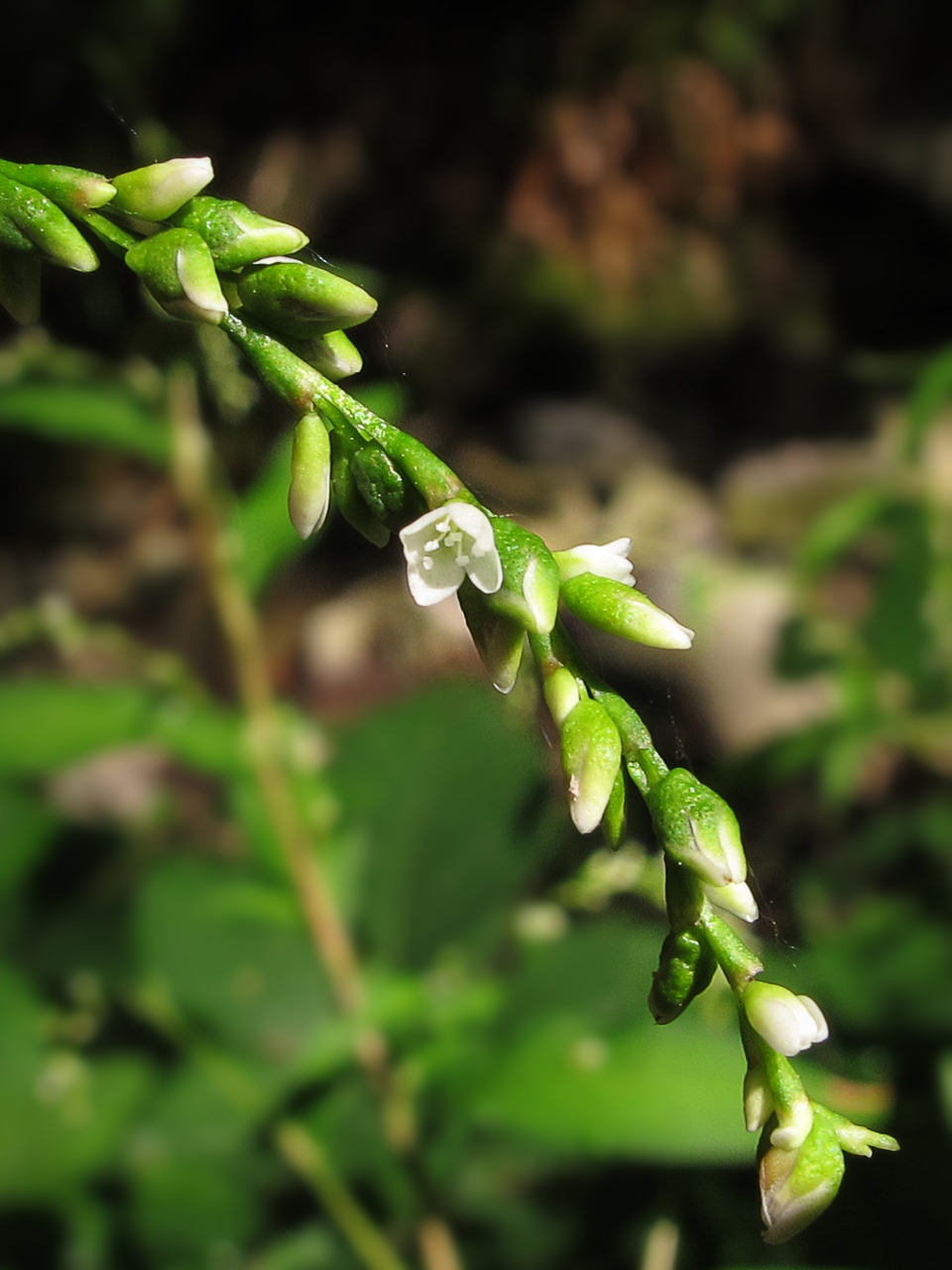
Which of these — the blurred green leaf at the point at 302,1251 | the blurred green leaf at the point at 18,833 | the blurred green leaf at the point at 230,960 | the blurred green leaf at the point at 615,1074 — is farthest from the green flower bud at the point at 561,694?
the blurred green leaf at the point at 18,833

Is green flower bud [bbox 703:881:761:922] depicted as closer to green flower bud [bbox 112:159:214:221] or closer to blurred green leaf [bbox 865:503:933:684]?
green flower bud [bbox 112:159:214:221]

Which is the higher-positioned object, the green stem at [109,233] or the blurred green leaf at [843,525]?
the green stem at [109,233]

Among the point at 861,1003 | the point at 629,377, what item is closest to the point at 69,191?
the point at 861,1003

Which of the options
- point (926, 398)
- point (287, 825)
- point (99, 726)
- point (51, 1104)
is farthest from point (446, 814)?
point (926, 398)

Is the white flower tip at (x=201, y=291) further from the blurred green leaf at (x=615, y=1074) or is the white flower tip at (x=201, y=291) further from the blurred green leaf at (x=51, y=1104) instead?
the blurred green leaf at (x=51, y=1104)

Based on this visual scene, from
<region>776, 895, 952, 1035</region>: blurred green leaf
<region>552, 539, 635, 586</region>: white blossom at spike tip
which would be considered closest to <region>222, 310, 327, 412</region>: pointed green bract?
<region>552, 539, 635, 586</region>: white blossom at spike tip

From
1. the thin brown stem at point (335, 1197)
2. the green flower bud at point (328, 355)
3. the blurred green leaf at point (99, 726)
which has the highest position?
the green flower bud at point (328, 355)

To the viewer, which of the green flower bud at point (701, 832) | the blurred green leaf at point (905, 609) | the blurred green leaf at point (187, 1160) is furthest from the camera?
the blurred green leaf at point (905, 609)

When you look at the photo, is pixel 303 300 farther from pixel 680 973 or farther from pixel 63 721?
pixel 63 721
